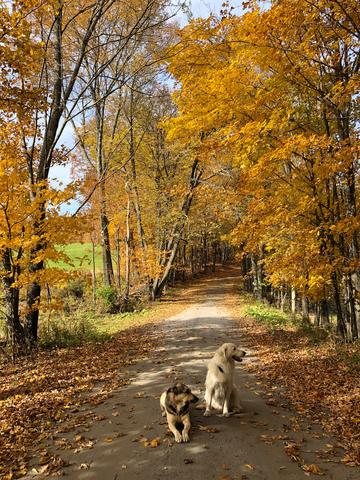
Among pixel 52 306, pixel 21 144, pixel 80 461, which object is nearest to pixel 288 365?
pixel 80 461

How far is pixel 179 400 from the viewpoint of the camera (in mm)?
4957

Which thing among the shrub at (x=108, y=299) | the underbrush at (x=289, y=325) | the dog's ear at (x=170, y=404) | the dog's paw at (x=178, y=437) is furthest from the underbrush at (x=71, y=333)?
the dog's paw at (x=178, y=437)

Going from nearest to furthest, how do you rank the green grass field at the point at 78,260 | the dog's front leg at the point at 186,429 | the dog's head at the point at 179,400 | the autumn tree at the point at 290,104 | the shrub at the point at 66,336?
the dog's front leg at the point at 186,429 → the dog's head at the point at 179,400 → the autumn tree at the point at 290,104 → the green grass field at the point at 78,260 → the shrub at the point at 66,336

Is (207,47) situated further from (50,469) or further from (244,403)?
(50,469)

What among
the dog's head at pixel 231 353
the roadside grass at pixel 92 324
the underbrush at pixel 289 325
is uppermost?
the dog's head at pixel 231 353

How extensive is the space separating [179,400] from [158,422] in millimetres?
844

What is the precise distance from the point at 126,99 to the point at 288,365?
20.5 m

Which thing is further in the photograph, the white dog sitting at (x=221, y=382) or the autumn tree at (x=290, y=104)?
the autumn tree at (x=290, y=104)

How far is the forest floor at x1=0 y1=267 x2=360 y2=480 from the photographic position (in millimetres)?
4348

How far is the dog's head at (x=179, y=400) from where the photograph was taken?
4.92 metres

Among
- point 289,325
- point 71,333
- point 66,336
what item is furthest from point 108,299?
point 289,325

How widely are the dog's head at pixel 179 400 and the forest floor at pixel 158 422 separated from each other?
0.37 metres

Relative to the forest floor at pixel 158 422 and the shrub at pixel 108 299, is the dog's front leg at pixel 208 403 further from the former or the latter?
the shrub at pixel 108 299

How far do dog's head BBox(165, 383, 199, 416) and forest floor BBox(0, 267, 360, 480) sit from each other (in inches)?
14.7
